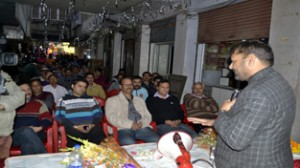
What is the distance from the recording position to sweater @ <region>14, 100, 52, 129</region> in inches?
156

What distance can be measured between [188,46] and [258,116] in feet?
18.5

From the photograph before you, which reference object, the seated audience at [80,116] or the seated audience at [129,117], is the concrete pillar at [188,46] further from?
the seated audience at [80,116]

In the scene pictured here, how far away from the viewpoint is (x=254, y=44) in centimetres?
172

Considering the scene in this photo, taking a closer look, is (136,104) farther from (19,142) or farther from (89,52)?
(89,52)

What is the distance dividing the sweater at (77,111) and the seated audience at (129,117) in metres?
0.21

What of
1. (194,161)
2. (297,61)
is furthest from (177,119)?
(194,161)

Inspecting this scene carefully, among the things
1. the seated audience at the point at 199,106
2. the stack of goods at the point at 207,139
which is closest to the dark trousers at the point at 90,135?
the stack of goods at the point at 207,139

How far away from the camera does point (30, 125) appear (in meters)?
3.98

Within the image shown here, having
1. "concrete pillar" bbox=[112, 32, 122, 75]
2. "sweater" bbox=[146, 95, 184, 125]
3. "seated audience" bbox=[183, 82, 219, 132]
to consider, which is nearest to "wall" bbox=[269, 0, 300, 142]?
"seated audience" bbox=[183, 82, 219, 132]

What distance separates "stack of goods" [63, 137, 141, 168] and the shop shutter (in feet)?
12.3

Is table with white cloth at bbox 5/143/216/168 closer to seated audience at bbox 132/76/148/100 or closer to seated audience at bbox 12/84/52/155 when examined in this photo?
seated audience at bbox 12/84/52/155

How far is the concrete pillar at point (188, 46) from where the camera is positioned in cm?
700

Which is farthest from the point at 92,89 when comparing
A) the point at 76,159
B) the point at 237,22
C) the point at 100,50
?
the point at 100,50

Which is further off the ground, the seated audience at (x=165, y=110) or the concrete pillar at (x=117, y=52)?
the concrete pillar at (x=117, y=52)
